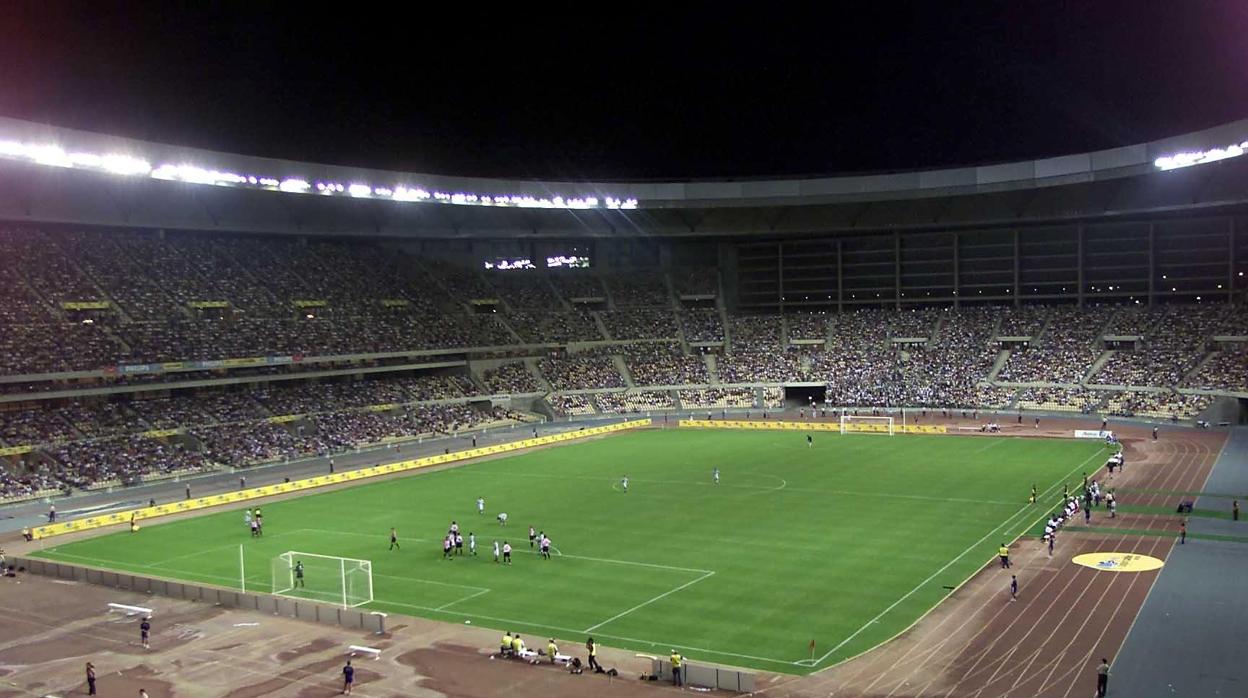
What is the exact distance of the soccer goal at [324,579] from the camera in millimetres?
31875

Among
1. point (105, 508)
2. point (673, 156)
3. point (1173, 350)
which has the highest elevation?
point (673, 156)

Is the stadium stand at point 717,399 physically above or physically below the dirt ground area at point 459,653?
above

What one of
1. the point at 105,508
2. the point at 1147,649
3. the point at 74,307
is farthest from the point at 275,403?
the point at 1147,649

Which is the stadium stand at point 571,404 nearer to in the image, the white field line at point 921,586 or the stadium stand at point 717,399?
the stadium stand at point 717,399

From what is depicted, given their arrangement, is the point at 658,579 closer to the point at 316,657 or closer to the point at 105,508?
the point at 316,657

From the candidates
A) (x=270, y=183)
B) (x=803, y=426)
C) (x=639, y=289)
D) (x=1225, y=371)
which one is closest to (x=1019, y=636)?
(x=803, y=426)

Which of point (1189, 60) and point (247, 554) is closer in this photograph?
point (247, 554)

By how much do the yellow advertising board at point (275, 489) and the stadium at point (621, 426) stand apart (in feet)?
0.90

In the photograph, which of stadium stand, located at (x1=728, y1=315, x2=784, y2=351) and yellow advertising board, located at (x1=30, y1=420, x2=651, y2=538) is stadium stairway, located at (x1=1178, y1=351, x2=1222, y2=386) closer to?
stadium stand, located at (x1=728, y1=315, x2=784, y2=351)

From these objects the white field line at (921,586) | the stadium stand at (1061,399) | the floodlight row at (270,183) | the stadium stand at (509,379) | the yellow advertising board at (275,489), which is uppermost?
the floodlight row at (270,183)

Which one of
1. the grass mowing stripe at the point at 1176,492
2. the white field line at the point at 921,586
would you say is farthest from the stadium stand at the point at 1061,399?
the grass mowing stripe at the point at 1176,492

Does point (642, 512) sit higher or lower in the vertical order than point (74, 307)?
lower

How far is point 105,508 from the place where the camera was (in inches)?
1962

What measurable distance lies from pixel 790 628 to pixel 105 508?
39233 millimetres
